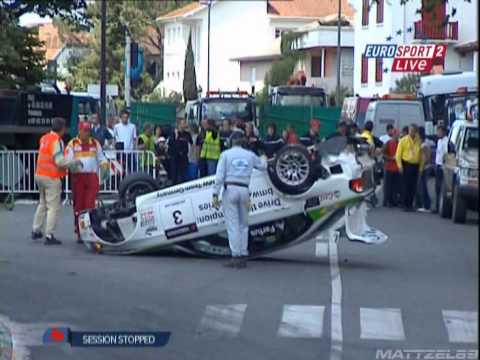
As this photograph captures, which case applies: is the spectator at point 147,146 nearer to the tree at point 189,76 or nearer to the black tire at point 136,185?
the tree at point 189,76

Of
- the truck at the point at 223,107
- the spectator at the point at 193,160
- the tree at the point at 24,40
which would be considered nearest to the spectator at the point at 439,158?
the spectator at the point at 193,160

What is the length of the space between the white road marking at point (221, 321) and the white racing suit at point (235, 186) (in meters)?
2.64

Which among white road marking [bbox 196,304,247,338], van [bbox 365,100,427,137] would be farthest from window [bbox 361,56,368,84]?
white road marking [bbox 196,304,247,338]

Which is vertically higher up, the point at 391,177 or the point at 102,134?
the point at 102,134

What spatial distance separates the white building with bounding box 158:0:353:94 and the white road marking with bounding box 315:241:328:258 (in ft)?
10.6

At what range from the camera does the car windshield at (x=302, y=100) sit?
120 ft

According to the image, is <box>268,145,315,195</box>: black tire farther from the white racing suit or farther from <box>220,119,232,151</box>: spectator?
<box>220,119,232,151</box>: spectator

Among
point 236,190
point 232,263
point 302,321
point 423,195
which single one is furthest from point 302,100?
point 302,321

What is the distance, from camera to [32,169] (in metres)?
25.9

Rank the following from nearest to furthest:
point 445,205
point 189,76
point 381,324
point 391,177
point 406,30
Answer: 1. point 381,324
2. point 406,30
3. point 445,205
4. point 391,177
5. point 189,76

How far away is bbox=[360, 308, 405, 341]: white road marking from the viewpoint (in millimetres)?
11060

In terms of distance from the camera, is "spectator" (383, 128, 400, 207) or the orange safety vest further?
"spectator" (383, 128, 400, 207)

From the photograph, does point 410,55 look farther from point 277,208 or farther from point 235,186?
point 235,186

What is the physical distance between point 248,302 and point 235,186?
8.19ft
